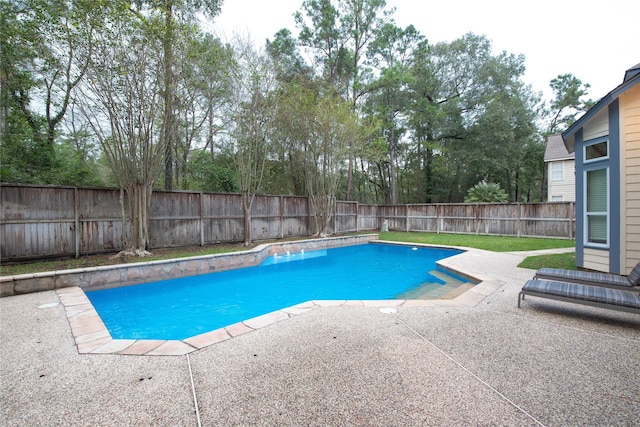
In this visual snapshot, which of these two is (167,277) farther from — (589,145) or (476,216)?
(476,216)

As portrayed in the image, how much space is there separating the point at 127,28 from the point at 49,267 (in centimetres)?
517

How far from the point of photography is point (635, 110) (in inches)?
182

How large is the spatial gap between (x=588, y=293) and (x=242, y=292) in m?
5.17

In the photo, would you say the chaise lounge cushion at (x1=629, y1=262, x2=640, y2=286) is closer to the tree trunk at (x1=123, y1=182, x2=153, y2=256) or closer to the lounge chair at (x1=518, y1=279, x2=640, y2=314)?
the lounge chair at (x1=518, y1=279, x2=640, y2=314)

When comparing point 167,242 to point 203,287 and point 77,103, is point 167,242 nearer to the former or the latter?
point 203,287

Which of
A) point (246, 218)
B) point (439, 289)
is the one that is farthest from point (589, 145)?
point (246, 218)

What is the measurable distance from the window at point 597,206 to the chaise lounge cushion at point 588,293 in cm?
263

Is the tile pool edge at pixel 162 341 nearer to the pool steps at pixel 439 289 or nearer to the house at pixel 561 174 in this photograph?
the pool steps at pixel 439 289

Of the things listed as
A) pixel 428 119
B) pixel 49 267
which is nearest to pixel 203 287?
pixel 49 267

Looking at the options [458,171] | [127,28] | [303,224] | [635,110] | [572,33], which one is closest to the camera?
[635,110]

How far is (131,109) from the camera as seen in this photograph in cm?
629

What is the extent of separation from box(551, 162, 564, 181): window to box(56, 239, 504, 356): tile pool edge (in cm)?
1501

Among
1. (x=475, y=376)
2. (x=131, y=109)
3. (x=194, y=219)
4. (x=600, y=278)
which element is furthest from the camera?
(x=194, y=219)

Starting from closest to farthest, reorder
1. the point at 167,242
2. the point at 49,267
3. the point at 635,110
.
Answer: the point at 635,110 < the point at 49,267 < the point at 167,242
